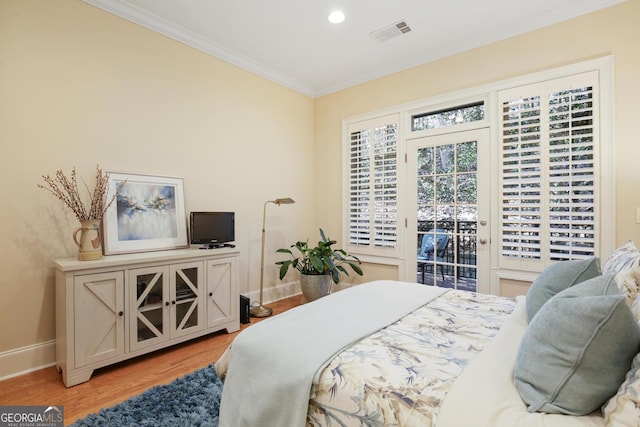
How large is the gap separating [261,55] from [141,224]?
7.50ft

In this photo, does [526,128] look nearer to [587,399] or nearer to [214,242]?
[587,399]

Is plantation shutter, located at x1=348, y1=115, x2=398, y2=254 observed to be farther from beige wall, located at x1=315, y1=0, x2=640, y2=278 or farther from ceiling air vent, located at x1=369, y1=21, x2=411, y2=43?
ceiling air vent, located at x1=369, y1=21, x2=411, y2=43

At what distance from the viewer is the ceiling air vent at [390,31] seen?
9.73ft

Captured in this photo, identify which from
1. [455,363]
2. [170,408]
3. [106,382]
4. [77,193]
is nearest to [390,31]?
[455,363]

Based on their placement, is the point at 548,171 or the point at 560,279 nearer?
the point at 560,279

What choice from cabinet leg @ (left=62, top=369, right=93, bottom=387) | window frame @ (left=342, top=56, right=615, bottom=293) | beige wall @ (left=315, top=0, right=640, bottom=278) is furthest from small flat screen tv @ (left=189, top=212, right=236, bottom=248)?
beige wall @ (left=315, top=0, right=640, bottom=278)

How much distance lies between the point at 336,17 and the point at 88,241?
281cm

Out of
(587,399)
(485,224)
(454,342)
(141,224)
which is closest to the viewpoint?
(587,399)

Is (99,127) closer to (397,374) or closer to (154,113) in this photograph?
(154,113)

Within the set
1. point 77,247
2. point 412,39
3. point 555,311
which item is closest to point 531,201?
point 412,39

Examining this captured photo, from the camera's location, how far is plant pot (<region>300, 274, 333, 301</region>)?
3.67 metres

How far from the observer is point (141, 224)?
8.87 ft

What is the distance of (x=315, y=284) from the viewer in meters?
3.66

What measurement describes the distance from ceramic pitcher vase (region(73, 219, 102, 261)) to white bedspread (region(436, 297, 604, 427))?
247 centimetres
